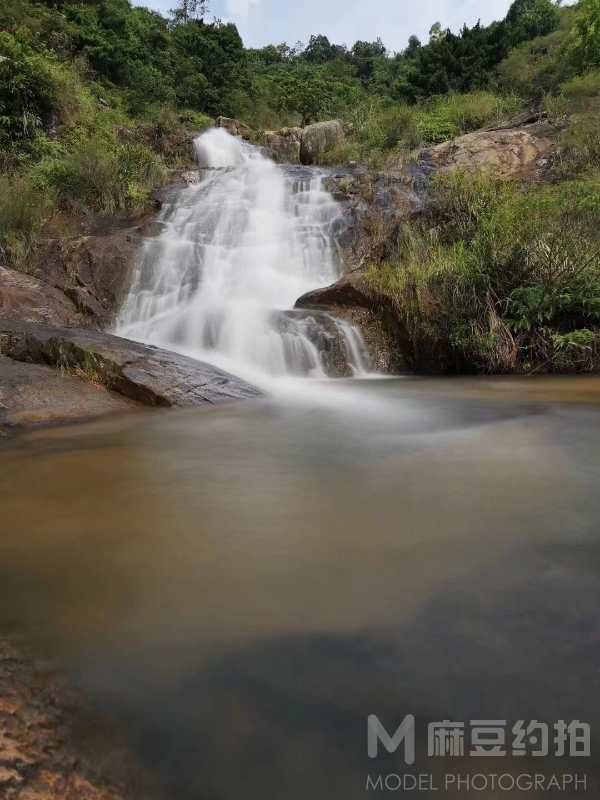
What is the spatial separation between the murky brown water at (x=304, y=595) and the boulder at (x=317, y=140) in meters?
15.1

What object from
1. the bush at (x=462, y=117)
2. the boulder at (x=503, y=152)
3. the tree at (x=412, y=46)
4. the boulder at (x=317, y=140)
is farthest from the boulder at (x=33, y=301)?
the tree at (x=412, y=46)

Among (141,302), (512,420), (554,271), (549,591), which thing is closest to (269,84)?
(141,302)

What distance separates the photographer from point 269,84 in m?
27.9

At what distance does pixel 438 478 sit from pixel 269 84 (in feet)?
99.8

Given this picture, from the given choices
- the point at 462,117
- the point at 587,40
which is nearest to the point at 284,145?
the point at 462,117

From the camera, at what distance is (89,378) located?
5023mm

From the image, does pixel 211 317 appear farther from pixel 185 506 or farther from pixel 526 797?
pixel 526 797

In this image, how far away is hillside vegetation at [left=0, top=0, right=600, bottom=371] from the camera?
6.38 metres

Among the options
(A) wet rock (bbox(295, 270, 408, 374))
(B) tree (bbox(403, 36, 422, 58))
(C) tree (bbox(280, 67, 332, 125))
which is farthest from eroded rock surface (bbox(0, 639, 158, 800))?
(B) tree (bbox(403, 36, 422, 58))

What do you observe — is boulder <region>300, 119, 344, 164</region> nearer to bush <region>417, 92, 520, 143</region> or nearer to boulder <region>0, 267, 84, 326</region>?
bush <region>417, 92, 520, 143</region>

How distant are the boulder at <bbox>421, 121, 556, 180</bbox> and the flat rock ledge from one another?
30.8 ft

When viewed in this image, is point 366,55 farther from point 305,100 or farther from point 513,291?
point 513,291

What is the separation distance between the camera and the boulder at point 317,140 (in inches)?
637

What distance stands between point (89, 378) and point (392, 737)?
458 centimetres
